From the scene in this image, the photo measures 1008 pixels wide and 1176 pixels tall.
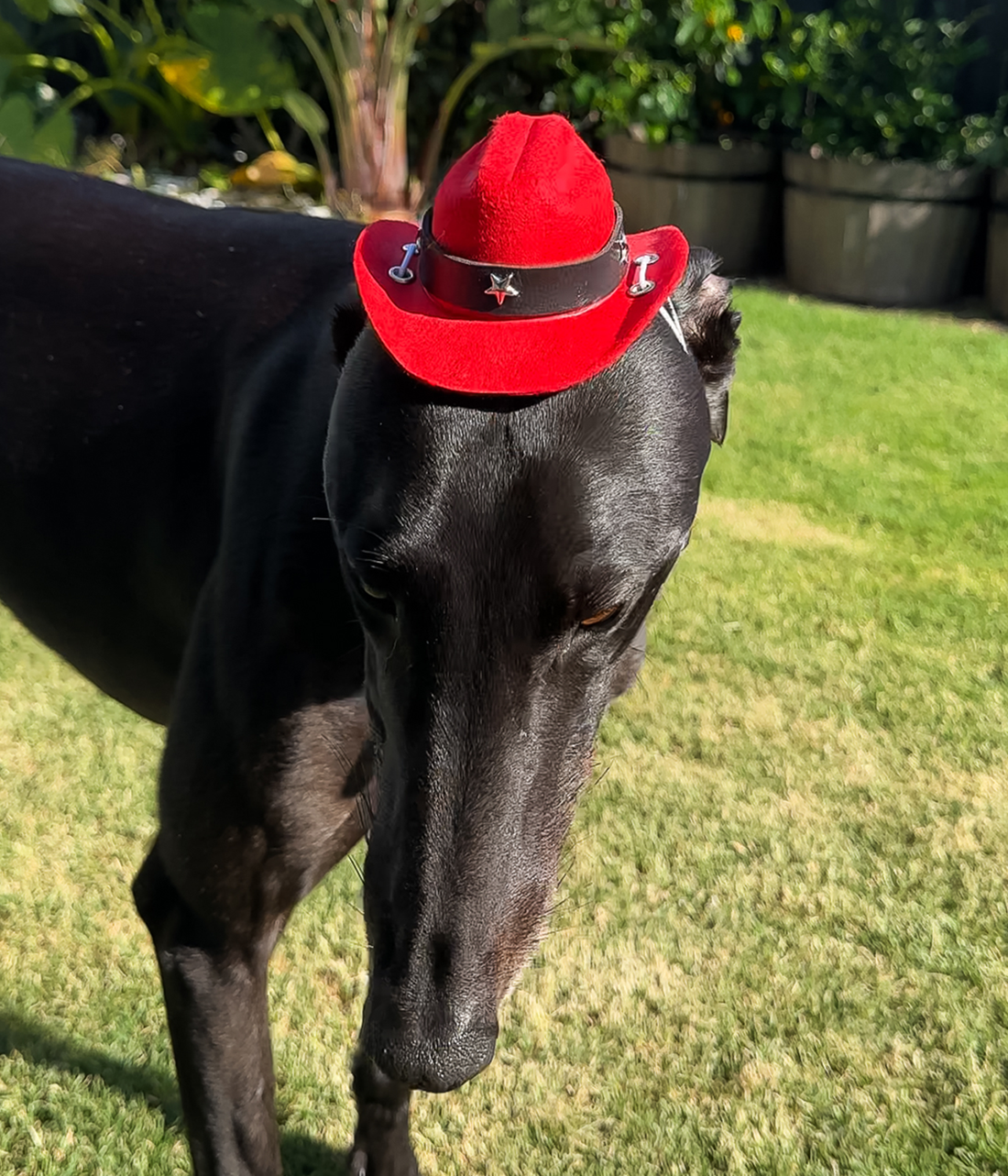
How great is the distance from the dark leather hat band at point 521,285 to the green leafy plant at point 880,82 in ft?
24.1

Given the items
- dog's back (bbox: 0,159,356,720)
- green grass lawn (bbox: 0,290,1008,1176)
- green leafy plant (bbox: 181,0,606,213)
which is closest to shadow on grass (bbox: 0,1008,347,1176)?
green grass lawn (bbox: 0,290,1008,1176)

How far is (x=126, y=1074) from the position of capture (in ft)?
8.14

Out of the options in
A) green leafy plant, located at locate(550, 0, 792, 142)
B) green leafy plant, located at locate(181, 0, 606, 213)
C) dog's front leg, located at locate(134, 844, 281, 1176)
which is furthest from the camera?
green leafy plant, located at locate(550, 0, 792, 142)

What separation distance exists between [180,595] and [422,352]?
2.89 feet

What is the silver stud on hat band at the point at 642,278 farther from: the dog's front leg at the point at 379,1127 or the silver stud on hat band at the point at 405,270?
the dog's front leg at the point at 379,1127

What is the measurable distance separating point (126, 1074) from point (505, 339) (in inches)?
72.0

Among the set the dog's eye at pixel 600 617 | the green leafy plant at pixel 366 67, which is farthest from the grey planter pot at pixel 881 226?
the dog's eye at pixel 600 617

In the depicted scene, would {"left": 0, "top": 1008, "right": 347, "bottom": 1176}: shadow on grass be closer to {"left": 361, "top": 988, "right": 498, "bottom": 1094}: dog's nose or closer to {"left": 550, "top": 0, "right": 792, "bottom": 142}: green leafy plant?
{"left": 361, "top": 988, "right": 498, "bottom": 1094}: dog's nose

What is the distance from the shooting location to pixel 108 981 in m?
2.70

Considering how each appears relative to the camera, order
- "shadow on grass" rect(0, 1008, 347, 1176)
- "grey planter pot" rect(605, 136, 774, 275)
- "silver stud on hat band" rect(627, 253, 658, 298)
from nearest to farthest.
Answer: "silver stud on hat band" rect(627, 253, 658, 298), "shadow on grass" rect(0, 1008, 347, 1176), "grey planter pot" rect(605, 136, 774, 275)

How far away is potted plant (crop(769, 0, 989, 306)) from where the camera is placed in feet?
26.0

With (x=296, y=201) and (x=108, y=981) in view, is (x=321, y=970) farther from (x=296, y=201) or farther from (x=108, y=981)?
(x=296, y=201)

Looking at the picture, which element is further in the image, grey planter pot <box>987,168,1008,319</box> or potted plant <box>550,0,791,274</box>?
potted plant <box>550,0,791,274</box>

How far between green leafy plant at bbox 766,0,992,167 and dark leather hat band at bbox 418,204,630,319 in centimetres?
735
